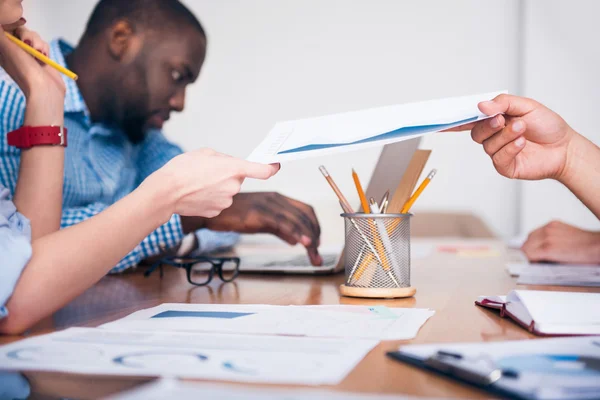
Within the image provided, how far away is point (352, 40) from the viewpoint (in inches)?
125

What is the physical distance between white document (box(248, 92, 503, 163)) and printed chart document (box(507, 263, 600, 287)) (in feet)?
1.14

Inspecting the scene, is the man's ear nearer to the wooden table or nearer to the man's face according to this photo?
the man's face

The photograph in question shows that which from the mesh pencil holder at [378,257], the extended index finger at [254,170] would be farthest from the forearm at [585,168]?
the extended index finger at [254,170]

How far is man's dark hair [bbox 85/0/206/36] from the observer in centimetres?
188

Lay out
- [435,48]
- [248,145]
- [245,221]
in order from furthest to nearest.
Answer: [248,145] < [435,48] < [245,221]

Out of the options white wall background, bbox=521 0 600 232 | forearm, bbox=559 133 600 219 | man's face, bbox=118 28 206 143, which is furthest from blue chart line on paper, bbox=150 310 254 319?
white wall background, bbox=521 0 600 232

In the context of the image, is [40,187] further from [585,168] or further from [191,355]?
[585,168]

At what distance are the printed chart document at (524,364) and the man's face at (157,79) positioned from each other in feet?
5.32

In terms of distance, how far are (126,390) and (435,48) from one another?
9.57 feet

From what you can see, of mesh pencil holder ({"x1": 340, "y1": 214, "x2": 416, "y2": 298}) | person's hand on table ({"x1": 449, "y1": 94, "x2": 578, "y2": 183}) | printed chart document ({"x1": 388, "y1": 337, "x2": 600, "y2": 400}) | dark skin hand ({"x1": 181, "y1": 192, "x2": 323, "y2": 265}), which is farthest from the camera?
dark skin hand ({"x1": 181, "y1": 192, "x2": 323, "y2": 265})

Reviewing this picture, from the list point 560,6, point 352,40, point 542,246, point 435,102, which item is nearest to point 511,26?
point 560,6

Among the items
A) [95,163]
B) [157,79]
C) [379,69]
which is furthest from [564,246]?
[379,69]

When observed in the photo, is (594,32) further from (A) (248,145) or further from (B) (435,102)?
(B) (435,102)

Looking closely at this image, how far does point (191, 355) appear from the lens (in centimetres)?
50
